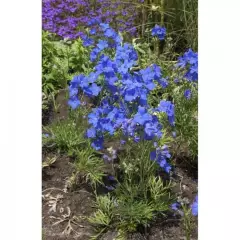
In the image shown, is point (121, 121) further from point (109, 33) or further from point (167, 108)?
point (109, 33)

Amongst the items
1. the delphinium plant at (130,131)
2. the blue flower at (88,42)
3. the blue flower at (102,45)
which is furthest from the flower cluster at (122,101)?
the blue flower at (88,42)

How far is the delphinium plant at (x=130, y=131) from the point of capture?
337cm

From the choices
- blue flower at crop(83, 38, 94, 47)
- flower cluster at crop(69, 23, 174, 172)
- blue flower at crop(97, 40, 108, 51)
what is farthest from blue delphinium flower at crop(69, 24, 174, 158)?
blue flower at crop(83, 38, 94, 47)

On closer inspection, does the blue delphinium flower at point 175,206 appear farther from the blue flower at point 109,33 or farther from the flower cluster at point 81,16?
the flower cluster at point 81,16

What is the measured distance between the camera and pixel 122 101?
3.41 m

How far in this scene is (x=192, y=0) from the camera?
13.0 ft

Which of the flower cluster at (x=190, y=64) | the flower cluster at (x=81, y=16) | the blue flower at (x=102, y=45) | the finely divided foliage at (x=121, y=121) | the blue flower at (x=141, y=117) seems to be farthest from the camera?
the flower cluster at (x=81, y=16)

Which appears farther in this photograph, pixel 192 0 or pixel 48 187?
pixel 192 0

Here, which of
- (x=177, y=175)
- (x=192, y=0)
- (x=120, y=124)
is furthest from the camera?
(x=192, y=0)

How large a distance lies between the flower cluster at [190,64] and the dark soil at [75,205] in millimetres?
394
